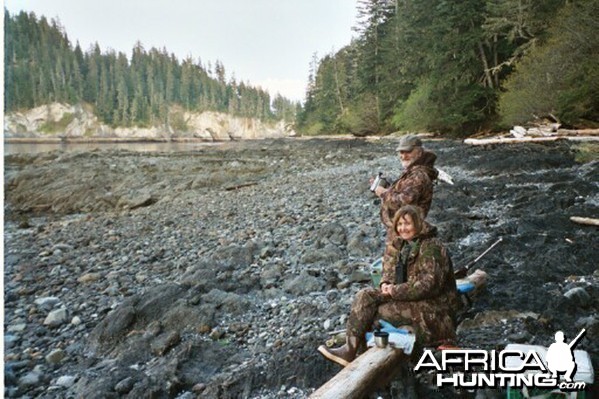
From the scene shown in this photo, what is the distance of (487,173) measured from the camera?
4789mm

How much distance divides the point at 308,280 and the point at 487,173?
10.5ft

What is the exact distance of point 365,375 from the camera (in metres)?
1.40

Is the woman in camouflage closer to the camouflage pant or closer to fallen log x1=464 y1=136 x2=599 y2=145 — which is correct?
the camouflage pant

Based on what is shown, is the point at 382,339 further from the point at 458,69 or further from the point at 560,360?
the point at 458,69

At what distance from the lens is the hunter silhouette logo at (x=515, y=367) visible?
1.33 metres

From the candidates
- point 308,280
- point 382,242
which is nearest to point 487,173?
point 382,242

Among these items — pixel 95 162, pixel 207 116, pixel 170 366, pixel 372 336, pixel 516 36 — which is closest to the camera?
pixel 372 336

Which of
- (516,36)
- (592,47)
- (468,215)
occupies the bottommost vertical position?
(468,215)

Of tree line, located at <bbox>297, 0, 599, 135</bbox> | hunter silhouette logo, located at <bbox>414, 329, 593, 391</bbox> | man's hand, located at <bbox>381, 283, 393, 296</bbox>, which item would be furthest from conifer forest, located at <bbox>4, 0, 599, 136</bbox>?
hunter silhouette logo, located at <bbox>414, 329, 593, 391</bbox>

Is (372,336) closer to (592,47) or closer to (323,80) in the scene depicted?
(323,80)

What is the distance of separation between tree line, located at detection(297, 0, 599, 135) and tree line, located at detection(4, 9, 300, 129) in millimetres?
741

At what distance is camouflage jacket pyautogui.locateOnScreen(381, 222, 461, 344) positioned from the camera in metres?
1.53

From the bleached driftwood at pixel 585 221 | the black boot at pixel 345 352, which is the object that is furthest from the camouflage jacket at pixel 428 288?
the bleached driftwood at pixel 585 221

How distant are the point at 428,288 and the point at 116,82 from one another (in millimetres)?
4078
